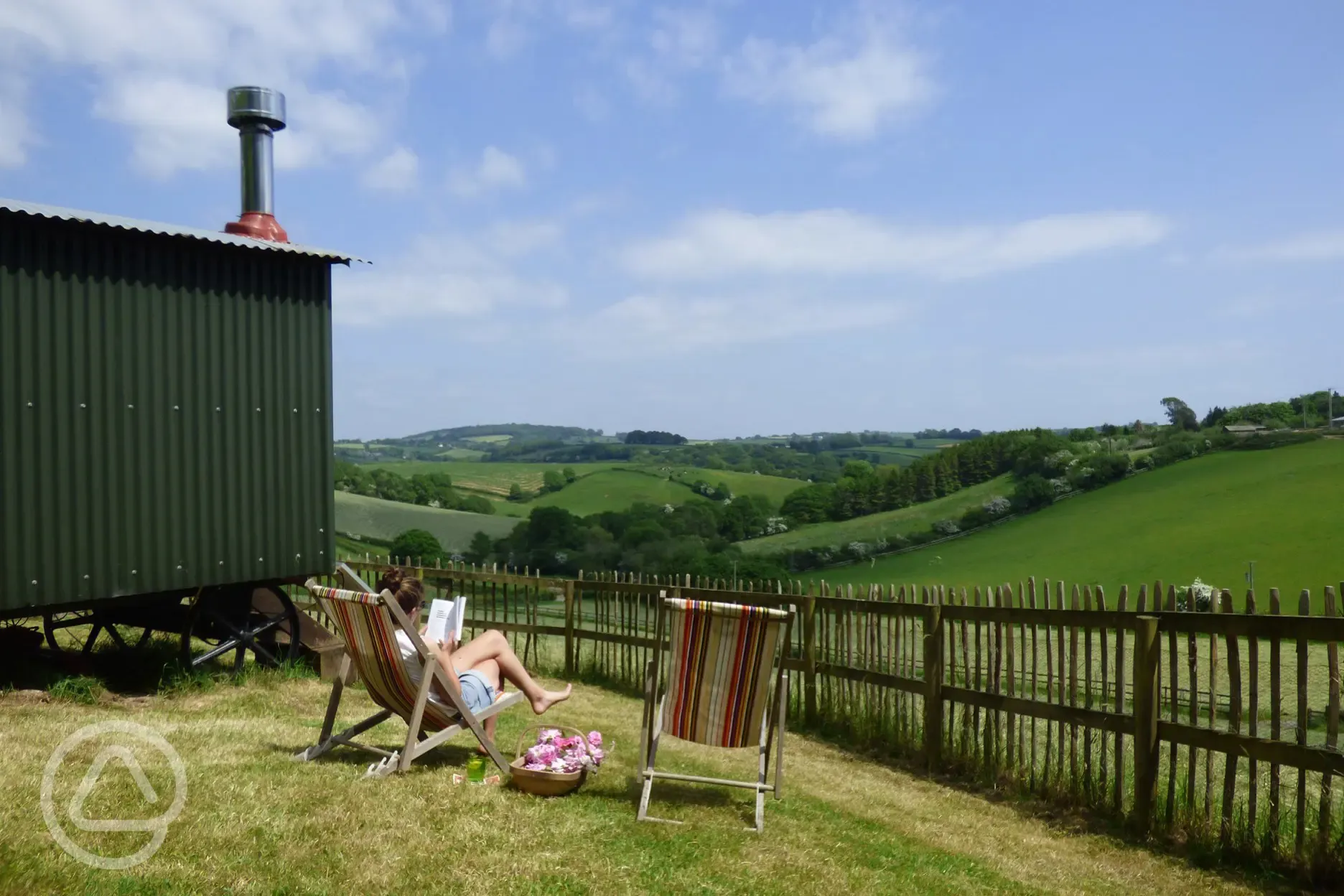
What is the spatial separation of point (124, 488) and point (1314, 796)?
8.15 m

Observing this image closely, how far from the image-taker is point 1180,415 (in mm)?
66500

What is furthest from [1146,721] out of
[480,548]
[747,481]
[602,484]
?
[747,481]

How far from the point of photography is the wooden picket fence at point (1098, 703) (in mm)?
5215

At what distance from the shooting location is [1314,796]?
5.59m

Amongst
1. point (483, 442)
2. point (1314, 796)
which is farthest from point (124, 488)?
point (483, 442)

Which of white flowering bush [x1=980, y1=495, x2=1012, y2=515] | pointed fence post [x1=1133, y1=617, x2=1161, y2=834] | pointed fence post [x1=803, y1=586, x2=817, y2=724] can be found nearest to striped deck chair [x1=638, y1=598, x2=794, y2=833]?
pointed fence post [x1=1133, y1=617, x2=1161, y2=834]

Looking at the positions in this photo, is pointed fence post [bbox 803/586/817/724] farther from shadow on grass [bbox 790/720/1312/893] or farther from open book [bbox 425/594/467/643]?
open book [bbox 425/594/467/643]

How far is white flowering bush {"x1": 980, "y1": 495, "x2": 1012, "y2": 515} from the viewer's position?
185ft

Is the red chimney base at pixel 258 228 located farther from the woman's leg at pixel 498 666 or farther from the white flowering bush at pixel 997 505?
the white flowering bush at pixel 997 505

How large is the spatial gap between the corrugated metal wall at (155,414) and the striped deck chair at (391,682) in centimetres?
326

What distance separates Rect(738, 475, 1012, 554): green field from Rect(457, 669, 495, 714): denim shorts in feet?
160

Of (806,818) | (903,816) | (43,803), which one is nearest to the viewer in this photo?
(43,803)

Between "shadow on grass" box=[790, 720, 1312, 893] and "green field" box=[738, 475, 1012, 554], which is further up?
"shadow on grass" box=[790, 720, 1312, 893]

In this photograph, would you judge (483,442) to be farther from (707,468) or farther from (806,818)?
(806,818)
